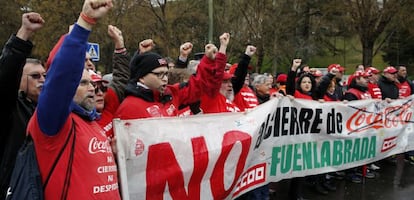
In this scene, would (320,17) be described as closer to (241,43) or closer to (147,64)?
(241,43)

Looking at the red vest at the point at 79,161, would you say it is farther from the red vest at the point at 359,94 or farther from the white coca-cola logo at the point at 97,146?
the red vest at the point at 359,94

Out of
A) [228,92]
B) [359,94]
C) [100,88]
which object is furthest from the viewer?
[359,94]

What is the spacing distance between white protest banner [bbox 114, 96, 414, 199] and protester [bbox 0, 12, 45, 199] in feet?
2.16

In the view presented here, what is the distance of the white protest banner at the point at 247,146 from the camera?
3383 millimetres

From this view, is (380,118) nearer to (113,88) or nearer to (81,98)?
(113,88)

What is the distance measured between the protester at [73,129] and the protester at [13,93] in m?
0.50

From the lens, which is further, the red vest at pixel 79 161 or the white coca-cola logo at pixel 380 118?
the white coca-cola logo at pixel 380 118

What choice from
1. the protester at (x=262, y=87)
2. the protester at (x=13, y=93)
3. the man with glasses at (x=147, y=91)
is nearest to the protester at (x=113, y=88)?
the man with glasses at (x=147, y=91)

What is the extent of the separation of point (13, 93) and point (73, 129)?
26.6 inches

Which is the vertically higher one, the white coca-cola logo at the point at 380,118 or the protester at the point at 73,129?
the protester at the point at 73,129

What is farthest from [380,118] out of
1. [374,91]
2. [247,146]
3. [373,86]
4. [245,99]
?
[247,146]

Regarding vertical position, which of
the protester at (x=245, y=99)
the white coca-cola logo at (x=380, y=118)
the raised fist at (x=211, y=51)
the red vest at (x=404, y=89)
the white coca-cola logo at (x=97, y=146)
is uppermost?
the raised fist at (x=211, y=51)

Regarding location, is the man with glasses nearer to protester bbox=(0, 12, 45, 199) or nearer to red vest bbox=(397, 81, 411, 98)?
protester bbox=(0, 12, 45, 199)

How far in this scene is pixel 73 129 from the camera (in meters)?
2.32
